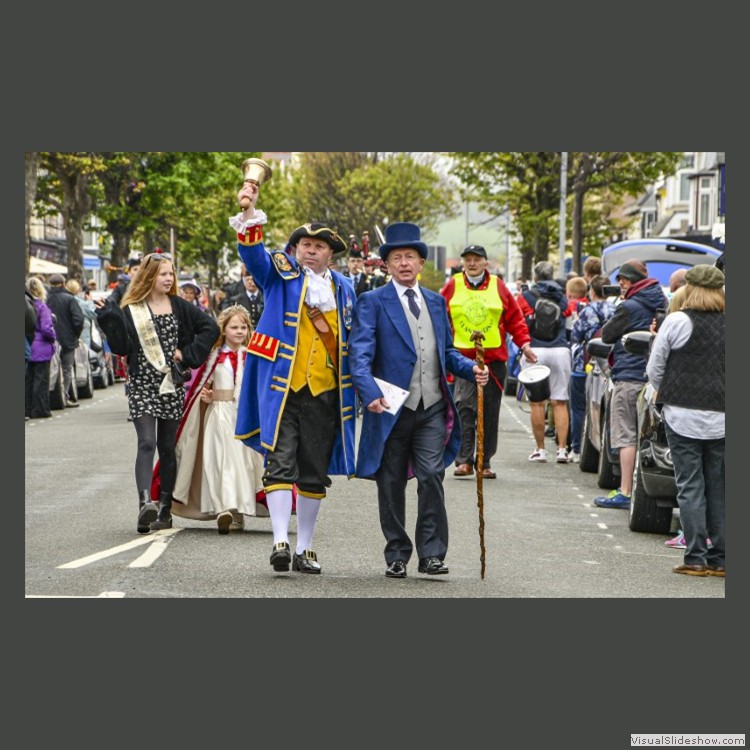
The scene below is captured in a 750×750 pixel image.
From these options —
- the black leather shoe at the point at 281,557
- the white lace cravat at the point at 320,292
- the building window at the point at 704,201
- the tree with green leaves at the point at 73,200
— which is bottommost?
the black leather shoe at the point at 281,557

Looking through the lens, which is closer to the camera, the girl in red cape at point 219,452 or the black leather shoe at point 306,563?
the black leather shoe at point 306,563

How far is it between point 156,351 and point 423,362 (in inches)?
109

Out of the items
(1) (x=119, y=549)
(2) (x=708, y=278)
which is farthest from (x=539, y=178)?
(2) (x=708, y=278)

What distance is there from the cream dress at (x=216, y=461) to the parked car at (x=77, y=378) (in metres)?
13.0

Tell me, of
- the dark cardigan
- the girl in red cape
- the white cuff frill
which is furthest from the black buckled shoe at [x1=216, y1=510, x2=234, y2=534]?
the white cuff frill

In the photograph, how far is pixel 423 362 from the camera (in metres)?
8.77

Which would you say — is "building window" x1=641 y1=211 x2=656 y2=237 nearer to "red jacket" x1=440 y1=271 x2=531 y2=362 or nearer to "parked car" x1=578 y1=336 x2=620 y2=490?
"parked car" x1=578 y1=336 x2=620 y2=490

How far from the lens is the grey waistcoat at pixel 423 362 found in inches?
344

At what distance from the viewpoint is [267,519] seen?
12141 millimetres

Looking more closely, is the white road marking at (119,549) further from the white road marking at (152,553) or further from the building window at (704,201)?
the building window at (704,201)

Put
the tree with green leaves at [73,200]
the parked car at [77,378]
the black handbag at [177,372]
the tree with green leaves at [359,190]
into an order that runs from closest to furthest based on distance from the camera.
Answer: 1. the black handbag at [177,372]
2. the parked car at [77,378]
3. the tree with green leaves at [73,200]
4. the tree with green leaves at [359,190]

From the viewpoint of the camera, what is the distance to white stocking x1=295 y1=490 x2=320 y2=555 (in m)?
8.91

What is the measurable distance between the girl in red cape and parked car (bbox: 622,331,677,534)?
2551 mm

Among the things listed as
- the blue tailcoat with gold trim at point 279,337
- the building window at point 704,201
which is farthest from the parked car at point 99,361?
the building window at point 704,201
